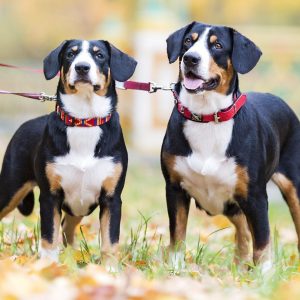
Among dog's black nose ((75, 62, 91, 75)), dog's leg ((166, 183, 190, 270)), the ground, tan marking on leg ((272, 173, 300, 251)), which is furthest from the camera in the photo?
tan marking on leg ((272, 173, 300, 251))

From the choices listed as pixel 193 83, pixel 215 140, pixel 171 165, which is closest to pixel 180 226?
pixel 171 165

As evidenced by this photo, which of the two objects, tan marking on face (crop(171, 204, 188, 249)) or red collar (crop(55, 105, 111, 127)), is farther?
tan marking on face (crop(171, 204, 188, 249))

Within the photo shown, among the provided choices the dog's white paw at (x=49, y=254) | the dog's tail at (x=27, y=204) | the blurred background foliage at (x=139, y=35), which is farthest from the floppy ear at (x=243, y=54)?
the blurred background foliage at (x=139, y=35)

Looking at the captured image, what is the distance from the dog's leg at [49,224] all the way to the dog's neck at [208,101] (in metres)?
1.08

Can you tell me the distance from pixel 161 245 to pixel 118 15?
13.6m

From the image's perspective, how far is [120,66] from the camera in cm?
541

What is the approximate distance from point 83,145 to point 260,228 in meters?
1.31

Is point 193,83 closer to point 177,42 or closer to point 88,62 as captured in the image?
point 177,42

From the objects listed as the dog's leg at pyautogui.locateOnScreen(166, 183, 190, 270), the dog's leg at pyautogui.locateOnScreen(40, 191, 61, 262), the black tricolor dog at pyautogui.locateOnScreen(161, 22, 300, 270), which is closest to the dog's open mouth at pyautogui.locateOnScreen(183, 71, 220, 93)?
the black tricolor dog at pyautogui.locateOnScreen(161, 22, 300, 270)

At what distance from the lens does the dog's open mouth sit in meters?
5.30

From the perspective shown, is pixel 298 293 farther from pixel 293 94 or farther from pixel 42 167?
pixel 293 94

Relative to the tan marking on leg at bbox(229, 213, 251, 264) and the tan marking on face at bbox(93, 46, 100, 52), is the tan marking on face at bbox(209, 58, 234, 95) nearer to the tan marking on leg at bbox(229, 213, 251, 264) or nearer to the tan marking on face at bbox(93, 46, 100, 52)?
the tan marking on face at bbox(93, 46, 100, 52)

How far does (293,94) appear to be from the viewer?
15445 mm

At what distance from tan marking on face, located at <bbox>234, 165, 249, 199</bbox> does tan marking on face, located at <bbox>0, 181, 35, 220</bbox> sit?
1.48 metres
